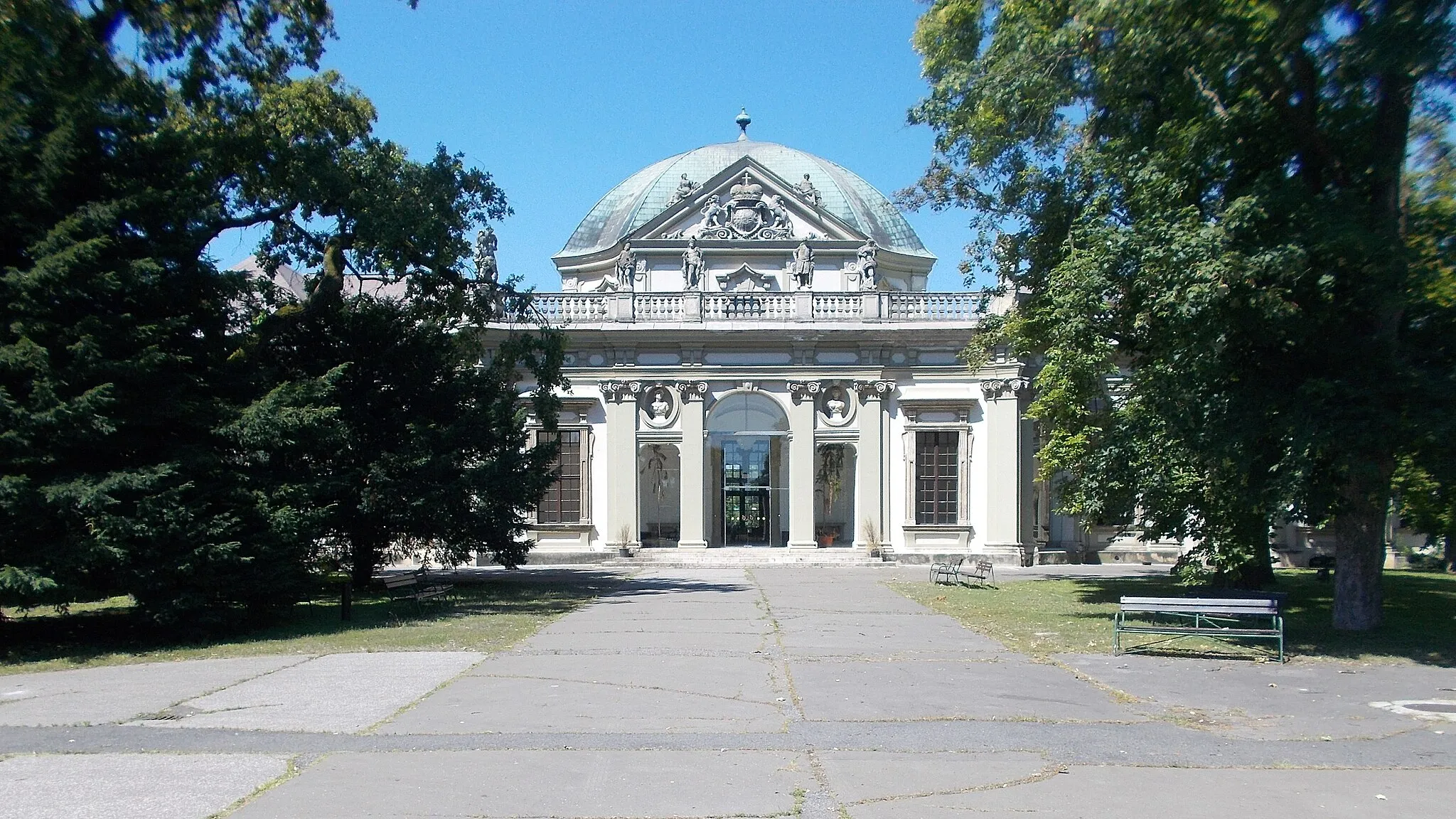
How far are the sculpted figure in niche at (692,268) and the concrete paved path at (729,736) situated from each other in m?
21.2

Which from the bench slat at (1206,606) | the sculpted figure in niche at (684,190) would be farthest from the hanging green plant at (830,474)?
the bench slat at (1206,606)

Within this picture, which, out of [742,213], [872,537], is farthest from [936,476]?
[742,213]

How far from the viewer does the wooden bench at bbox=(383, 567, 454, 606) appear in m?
19.7

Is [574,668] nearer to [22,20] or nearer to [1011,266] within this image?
[22,20]

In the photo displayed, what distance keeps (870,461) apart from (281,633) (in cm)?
2054

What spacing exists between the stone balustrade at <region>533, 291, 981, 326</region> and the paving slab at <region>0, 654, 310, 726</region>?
20.9m

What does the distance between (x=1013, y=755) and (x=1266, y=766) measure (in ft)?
5.88

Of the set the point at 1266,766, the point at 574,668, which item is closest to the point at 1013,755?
the point at 1266,766

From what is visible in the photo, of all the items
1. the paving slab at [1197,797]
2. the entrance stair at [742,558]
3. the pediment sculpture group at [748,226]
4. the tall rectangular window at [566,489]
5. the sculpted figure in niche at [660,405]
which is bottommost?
the entrance stair at [742,558]

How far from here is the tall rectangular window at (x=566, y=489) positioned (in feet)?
112

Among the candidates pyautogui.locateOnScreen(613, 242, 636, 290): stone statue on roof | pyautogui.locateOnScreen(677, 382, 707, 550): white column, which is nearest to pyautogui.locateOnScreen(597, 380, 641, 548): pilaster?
pyautogui.locateOnScreen(677, 382, 707, 550): white column

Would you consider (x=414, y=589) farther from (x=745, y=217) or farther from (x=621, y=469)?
(x=745, y=217)

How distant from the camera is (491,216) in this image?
22312 mm

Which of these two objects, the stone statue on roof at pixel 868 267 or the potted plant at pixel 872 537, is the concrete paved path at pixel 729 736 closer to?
the potted plant at pixel 872 537
